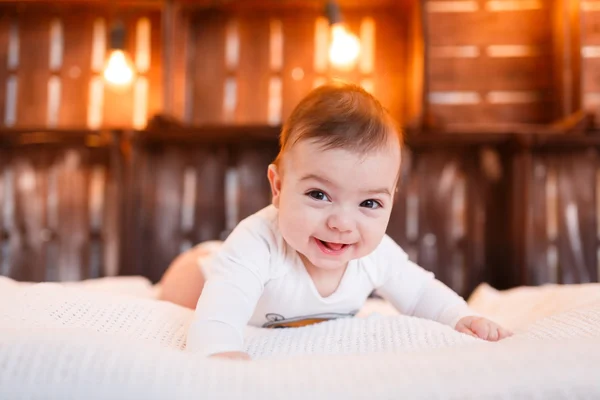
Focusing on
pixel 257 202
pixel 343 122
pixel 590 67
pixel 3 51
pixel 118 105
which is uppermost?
pixel 3 51

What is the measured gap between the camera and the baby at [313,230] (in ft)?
2.40

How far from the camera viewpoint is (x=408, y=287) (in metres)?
1.01

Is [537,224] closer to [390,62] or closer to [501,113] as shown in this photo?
[501,113]

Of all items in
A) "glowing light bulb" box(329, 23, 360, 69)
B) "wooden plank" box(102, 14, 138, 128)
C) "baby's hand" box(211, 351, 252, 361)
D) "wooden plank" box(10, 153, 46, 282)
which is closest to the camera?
"baby's hand" box(211, 351, 252, 361)

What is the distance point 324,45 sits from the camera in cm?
212

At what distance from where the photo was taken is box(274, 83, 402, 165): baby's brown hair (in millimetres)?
733

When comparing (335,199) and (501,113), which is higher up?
(501,113)

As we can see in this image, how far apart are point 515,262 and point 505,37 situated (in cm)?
89

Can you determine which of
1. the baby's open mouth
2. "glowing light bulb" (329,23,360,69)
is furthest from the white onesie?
"glowing light bulb" (329,23,360,69)

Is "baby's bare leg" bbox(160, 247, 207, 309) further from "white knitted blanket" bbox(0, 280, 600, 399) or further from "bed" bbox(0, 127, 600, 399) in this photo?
"white knitted blanket" bbox(0, 280, 600, 399)

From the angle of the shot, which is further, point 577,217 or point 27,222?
point 27,222

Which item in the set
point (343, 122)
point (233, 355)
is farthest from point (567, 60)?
point (233, 355)

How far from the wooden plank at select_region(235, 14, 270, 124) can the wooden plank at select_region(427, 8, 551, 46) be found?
682mm

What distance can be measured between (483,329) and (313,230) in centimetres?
35
